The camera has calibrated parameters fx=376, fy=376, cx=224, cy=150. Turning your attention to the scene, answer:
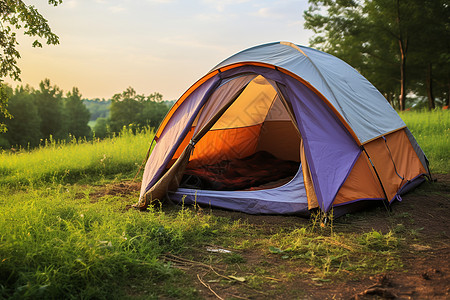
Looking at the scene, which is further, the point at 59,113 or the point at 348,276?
the point at 59,113

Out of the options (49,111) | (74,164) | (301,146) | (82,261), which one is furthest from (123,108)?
(82,261)

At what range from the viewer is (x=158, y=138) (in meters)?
5.40

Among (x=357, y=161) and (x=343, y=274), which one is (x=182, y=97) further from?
(x=343, y=274)

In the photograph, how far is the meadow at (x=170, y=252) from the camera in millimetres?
A: 2381

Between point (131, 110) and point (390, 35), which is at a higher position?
point (390, 35)

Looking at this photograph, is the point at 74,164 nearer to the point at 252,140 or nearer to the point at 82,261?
the point at 252,140

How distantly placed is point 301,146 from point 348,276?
177cm

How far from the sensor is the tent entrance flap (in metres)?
6.01

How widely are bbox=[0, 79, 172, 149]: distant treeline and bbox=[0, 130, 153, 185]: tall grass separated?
2346 centimetres

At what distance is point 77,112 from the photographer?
147 ft

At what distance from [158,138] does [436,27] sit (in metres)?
14.7

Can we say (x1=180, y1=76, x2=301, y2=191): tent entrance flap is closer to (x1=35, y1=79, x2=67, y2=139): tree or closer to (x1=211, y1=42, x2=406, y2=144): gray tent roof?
(x1=211, y1=42, x2=406, y2=144): gray tent roof

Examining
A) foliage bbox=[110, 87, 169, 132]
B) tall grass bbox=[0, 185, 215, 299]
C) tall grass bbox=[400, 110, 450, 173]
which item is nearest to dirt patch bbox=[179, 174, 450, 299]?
tall grass bbox=[0, 185, 215, 299]

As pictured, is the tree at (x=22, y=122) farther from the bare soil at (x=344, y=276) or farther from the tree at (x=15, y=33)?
the bare soil at (x=344, y=276)
